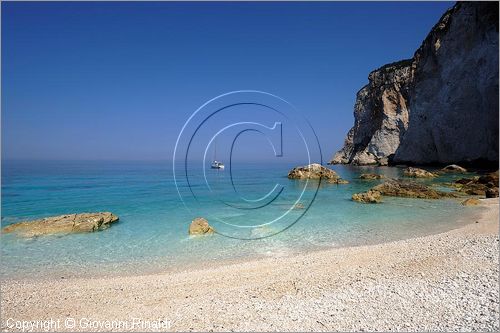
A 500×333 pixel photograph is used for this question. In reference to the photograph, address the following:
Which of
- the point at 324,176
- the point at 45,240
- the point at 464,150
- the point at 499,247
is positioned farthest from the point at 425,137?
the point at 45,240

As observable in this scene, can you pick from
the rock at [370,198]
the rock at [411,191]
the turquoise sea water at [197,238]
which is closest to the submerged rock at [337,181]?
the rock at [411,191]

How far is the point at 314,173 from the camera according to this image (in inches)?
1786

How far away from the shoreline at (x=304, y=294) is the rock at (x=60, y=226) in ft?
20.7

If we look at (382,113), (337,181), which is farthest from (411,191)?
(382,113)

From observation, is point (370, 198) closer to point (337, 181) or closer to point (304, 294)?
point (337, 181)

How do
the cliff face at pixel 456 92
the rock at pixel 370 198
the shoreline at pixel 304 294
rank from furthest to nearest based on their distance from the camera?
the cliff face at pixel 456 92 → the rock at pixel 370 198 → the shoreline at pixel 304 294

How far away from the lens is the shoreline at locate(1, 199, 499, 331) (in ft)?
17.9

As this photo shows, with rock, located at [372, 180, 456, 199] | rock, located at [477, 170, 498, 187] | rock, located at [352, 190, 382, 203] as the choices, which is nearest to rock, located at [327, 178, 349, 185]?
rock, located at [372, 180, 456, 199]

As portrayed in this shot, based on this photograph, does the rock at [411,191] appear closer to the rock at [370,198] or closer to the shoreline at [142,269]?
the rock at [370,198]

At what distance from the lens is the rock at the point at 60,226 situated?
1449 centimetres

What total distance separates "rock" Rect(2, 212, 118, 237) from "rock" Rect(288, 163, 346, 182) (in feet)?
98.0

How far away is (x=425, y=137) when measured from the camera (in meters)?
58.5

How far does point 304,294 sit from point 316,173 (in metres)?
39.5

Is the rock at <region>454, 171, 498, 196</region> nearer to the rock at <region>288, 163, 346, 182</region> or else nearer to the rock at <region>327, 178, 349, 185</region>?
the rock at <region>327, 178, 349, 185</region>
